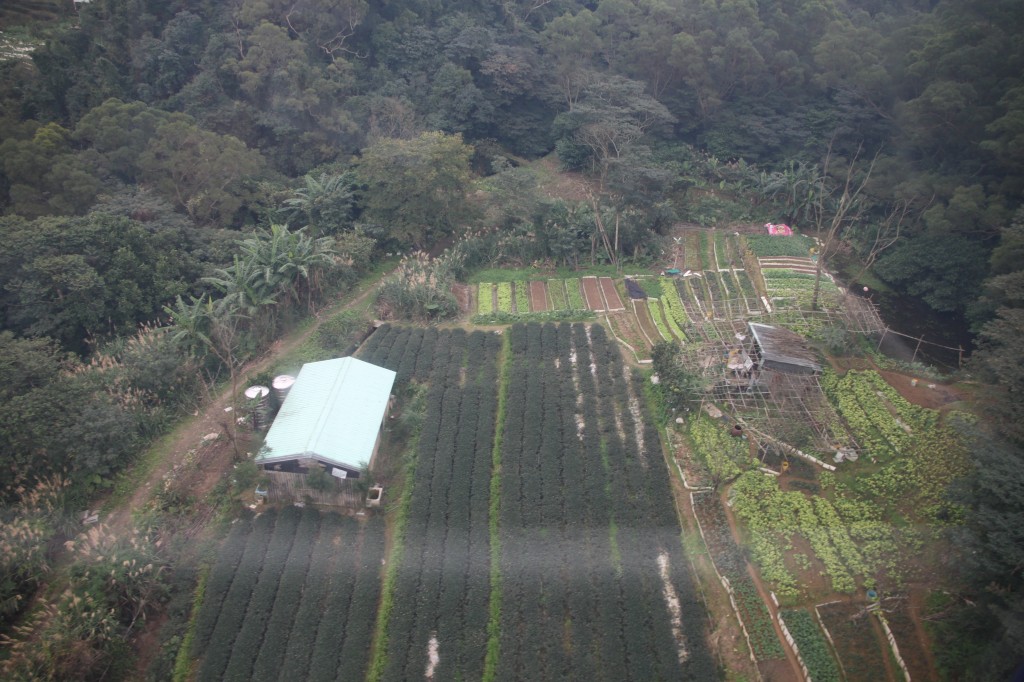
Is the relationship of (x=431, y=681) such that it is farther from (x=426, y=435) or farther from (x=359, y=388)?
(x=359, y=388)

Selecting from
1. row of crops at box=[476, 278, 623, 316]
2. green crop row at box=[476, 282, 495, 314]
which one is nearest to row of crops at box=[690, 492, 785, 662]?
row of crops at box=[476, 278, 623, 316]

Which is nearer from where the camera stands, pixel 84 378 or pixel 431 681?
pixel 431 681

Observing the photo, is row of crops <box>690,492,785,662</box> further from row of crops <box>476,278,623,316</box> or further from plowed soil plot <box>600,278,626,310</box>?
row of crops <box>476,278,623,316</box>

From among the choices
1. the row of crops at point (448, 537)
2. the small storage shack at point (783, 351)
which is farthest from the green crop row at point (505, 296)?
the small storage shack at point (783, 351)

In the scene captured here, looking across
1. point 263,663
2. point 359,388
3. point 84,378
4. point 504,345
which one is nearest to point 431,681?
point 263,663


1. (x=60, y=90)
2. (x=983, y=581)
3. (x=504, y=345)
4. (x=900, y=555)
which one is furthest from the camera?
(x=60, y=90)

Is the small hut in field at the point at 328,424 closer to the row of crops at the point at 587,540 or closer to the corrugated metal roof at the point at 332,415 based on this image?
the corrugated metal roof at the point at 332,415

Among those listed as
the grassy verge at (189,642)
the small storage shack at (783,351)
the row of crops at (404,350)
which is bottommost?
the grassy verge at (189,642)
